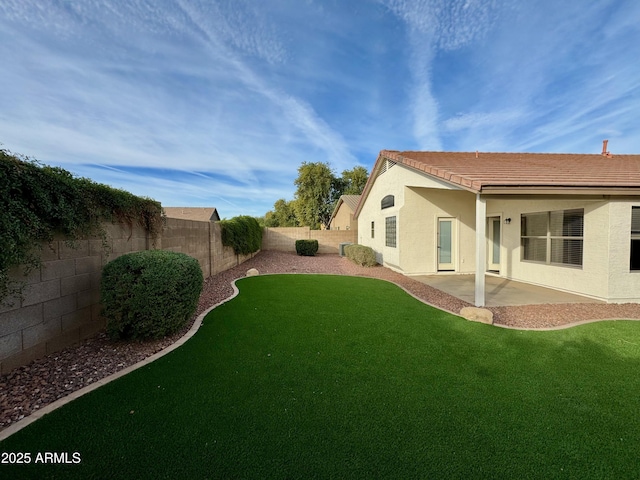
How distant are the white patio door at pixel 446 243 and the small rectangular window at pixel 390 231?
6.15ft

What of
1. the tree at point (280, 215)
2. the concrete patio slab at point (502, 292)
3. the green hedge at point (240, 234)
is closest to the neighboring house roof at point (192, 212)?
the tree at point (280, 215)

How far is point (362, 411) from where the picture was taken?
2668mm

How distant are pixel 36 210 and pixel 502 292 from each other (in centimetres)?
1027

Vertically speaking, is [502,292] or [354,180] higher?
[354,180]

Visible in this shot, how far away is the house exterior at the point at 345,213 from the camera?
26688mm

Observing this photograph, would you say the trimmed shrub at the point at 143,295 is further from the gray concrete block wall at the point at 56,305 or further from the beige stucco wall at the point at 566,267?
the beige stucco wall at the point at 566,267

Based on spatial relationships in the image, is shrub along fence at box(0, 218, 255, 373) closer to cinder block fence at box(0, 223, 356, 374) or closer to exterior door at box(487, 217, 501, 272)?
cinder block fence at box(0, 223, 356, 374)

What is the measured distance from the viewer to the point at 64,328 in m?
3.84

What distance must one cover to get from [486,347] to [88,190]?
22.1ft

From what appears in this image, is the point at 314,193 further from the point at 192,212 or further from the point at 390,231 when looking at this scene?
the point at 390,231

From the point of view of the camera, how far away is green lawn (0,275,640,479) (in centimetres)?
204

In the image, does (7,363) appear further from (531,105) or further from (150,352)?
(531,105)

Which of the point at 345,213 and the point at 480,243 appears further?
the point at 345,213

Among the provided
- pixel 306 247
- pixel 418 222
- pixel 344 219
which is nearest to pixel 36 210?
pixel 418 222
